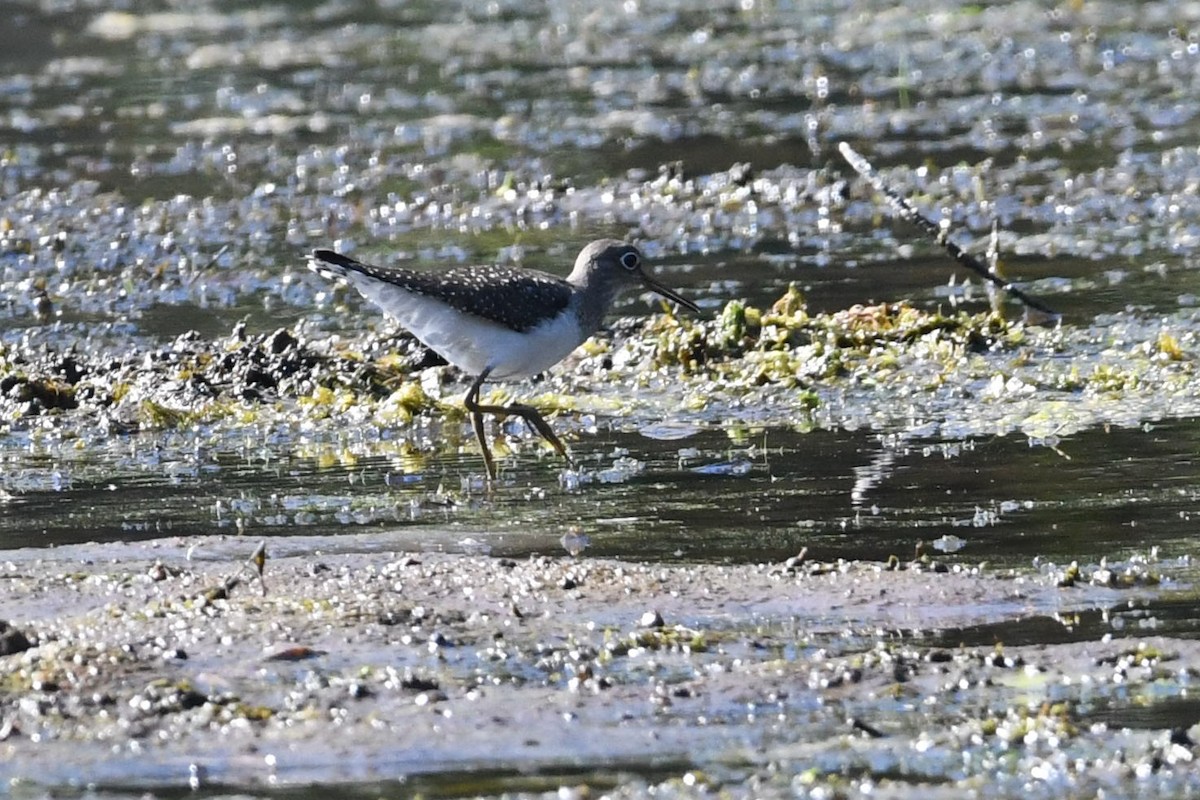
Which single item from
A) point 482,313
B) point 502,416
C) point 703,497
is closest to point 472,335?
point 482,313

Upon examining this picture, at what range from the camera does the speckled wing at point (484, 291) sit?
384 inches

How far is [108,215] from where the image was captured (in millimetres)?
16703

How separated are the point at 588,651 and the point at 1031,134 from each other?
12180 mm

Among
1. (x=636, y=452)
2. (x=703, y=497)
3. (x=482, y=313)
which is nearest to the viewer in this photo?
(x=703, y=497)

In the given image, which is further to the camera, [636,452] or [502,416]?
[502,416]

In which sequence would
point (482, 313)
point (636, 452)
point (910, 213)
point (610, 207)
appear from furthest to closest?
point (610, 207) → point (910, 213) → point (482, 313) → point (636, 452)

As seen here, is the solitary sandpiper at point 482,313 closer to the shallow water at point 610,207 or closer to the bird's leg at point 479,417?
the bird's leg at point 479,417

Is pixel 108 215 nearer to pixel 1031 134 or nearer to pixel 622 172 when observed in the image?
pixel 622 172

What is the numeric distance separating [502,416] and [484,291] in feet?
1.88

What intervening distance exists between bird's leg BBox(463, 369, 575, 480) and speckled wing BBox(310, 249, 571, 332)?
33 centimetres

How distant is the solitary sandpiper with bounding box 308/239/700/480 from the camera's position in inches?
383

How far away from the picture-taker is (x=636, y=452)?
945cm

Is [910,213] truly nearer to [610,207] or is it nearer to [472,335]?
[472,335]

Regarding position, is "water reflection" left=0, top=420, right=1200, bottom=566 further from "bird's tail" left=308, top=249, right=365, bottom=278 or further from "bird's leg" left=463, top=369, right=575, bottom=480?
"bird's tail" left=308, top=249, right=365, bottom=278
